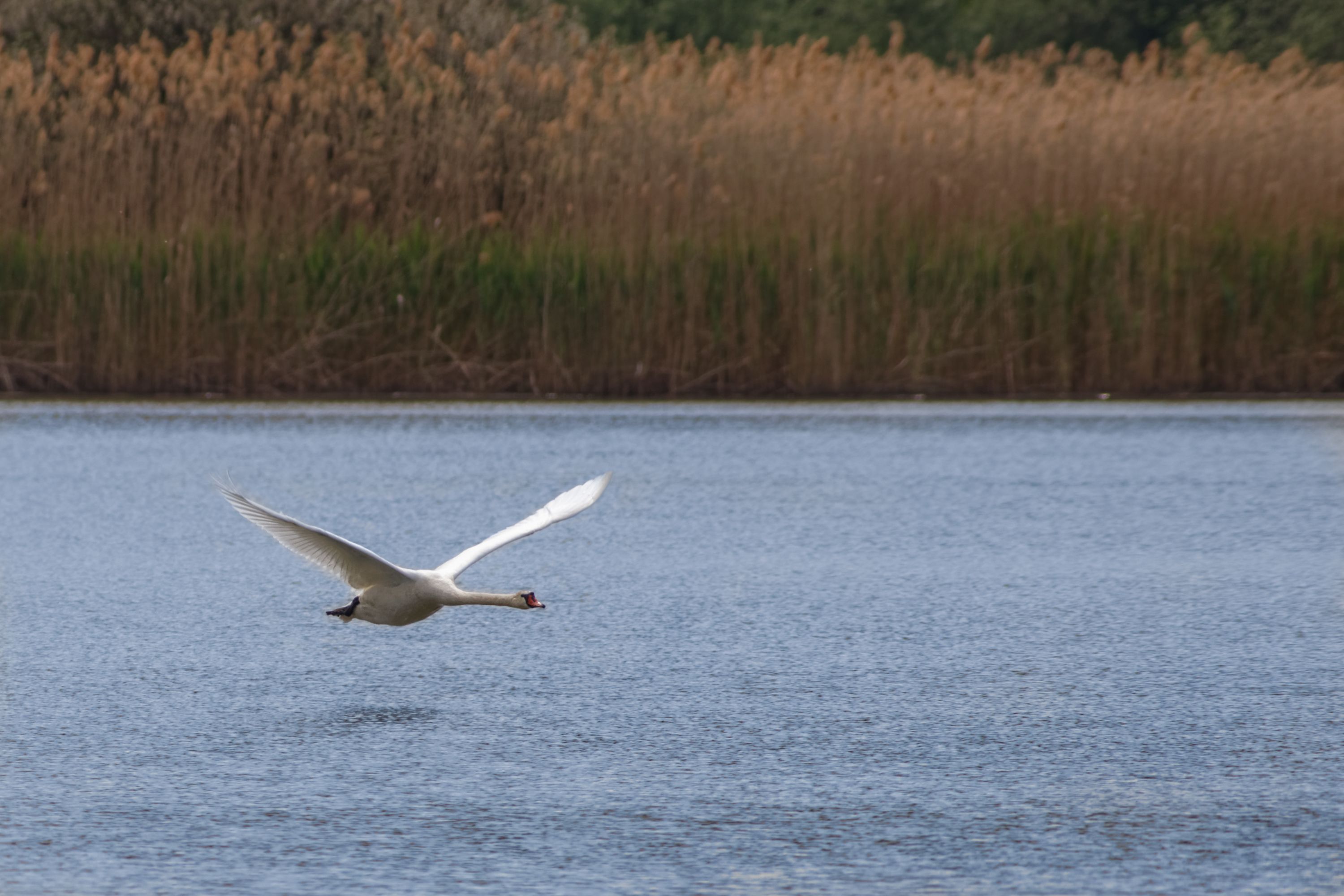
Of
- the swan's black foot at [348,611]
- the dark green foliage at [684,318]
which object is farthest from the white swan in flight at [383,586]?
the dark green foliage at [684,318]

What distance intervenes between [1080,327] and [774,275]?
1.75m

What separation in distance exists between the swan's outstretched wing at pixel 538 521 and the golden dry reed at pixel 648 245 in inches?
254

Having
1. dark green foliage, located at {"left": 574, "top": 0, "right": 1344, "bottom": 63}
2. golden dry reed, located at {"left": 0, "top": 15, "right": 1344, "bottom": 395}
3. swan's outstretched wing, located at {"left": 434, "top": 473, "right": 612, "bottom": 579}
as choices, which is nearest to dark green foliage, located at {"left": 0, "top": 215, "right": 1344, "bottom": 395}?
golden dry reed, located at {"left": 0, "top": 15, "right": 1344, "bottom": 395}

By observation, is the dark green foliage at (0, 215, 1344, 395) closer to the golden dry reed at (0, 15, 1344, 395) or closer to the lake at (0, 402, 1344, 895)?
the golden dry reed at (0, 15, 1344, 395)

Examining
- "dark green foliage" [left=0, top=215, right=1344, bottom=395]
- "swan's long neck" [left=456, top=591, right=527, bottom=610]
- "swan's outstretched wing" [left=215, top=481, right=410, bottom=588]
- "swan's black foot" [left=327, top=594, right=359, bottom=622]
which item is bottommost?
"swan's black foot" [left=327, top=594, right=359, bottom=622]

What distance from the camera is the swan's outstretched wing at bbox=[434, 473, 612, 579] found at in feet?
17.9

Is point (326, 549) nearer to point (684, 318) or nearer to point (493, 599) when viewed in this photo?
point (493, 599)

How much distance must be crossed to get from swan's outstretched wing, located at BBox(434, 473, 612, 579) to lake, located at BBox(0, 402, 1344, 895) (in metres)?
0.30

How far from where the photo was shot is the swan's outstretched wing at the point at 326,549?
4.90 m

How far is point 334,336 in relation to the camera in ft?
40.2

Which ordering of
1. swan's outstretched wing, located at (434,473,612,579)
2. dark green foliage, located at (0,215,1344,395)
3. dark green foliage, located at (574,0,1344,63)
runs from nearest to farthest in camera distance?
swan's outstretched wing, located at (434,473,612,579)
dark green foliage, located at (0,215,1344,395)
dark green foliage, located at (574,0,1344,63)

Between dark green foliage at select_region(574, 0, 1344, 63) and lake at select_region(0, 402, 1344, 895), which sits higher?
dark green foliage at select_region(574, 0, 1344, 63)

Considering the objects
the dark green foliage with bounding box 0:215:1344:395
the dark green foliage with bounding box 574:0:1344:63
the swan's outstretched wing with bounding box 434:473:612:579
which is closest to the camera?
the swan's outstretched wing with bounding box 434:473:612:579

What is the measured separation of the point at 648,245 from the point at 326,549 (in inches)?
294
